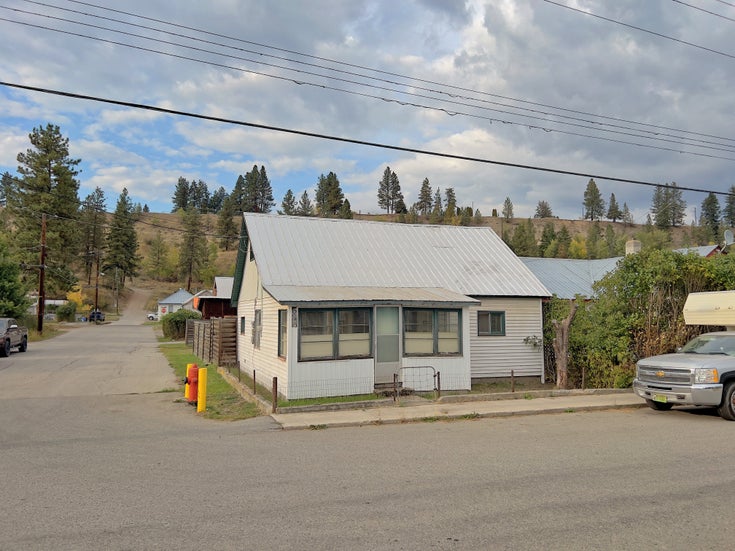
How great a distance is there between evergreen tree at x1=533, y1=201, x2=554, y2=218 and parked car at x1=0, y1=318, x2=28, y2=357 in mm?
177078

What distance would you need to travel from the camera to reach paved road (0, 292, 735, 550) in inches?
206

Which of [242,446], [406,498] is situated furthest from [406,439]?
[406,498]

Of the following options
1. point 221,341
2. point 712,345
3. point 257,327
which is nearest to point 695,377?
point 712,345

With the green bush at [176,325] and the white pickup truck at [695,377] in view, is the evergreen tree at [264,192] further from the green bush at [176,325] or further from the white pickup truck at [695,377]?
the white pickup truck at [695,377]

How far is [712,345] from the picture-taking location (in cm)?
1338

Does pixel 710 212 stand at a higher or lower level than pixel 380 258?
higher

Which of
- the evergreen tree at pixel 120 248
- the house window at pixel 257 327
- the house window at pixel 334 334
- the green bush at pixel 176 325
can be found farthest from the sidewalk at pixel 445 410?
the evergreen tree at pixel 120 248

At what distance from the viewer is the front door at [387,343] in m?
15.2

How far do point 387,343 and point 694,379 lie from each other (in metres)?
7.30

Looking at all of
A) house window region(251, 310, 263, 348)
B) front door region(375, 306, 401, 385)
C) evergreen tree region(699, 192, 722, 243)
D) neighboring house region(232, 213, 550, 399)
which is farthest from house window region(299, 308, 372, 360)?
evergreen tree region(699, 192, 722, 243)

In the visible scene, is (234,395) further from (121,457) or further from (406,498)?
(406,498)

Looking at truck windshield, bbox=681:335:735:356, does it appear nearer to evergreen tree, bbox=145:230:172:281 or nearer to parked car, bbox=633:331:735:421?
parked car, bbox=633:331:735:421

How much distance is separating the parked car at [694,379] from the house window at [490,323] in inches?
237

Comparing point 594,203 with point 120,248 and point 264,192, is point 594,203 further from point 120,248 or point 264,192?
point 120,248
